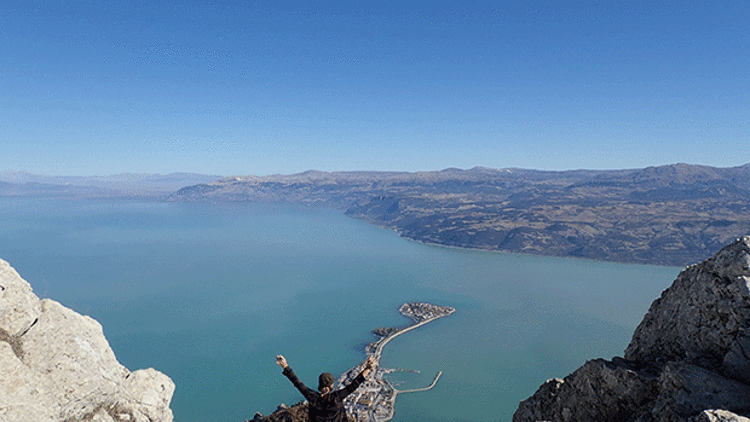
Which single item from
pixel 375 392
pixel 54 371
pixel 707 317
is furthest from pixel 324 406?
pixel 375 392

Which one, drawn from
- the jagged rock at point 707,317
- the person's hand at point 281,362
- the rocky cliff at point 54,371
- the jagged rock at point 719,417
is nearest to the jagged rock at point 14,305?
the rocky cliff at point 54,371

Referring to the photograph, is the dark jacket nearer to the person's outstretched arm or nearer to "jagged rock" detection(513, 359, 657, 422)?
the person's outstretched arm

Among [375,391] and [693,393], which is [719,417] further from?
[375,391]

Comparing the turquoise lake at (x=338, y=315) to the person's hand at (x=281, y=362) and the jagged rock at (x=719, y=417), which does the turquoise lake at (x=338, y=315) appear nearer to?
the jagged rock at (x=719, y=417)

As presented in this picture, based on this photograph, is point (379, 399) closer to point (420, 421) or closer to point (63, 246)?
point (420, 421)

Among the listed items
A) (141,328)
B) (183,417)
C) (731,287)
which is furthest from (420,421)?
(141,328)

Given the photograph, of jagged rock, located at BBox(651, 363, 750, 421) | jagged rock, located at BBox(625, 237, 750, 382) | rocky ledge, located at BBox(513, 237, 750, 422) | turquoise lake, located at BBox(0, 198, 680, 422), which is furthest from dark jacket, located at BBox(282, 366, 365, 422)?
turquoise lake, located at BBox(0, 198, 680, 422)

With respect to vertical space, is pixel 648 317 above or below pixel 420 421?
above
